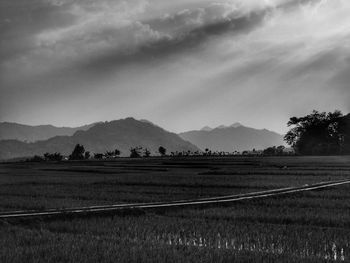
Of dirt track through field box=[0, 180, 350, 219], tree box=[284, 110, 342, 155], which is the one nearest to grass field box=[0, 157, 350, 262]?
dirt track through field box=[0, 180, 350, 219]

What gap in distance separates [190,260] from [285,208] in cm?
779

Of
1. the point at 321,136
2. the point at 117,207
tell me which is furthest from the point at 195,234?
the point at 321,136

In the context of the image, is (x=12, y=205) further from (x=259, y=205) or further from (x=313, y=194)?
(x=313, y=194)

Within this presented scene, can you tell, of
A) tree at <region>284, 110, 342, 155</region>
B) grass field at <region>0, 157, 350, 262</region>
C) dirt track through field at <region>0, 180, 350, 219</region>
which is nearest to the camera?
grass field at <region>0, 157, 350, 262</region>

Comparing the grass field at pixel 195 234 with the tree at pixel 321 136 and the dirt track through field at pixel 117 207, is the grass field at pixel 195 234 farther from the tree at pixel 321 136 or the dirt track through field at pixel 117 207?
the tree at pixel 321 136

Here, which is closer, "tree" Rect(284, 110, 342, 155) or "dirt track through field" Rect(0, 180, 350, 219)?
"dirt track through field" Rect(0, 180, 350, 219)

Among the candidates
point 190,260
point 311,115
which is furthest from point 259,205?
point 311,115

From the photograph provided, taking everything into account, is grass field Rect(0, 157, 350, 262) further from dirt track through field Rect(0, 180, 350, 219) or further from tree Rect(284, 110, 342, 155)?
tree Rect(284, 110, 342, 155)

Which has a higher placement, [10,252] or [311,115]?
[311,115]

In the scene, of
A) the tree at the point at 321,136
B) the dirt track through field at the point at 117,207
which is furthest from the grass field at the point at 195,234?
the tree at the point at 321,136

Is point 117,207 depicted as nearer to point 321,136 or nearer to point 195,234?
point 195,234

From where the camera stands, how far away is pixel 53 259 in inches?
309

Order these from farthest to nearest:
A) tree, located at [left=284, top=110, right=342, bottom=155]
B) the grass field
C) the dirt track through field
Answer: tree, located at [left=284, top=110, right=342, bottom=155] < the dirt track through field < the grass field

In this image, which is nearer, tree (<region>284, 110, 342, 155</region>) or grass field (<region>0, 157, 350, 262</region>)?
grass field (<region>0, 157, 350, 262</region>)
